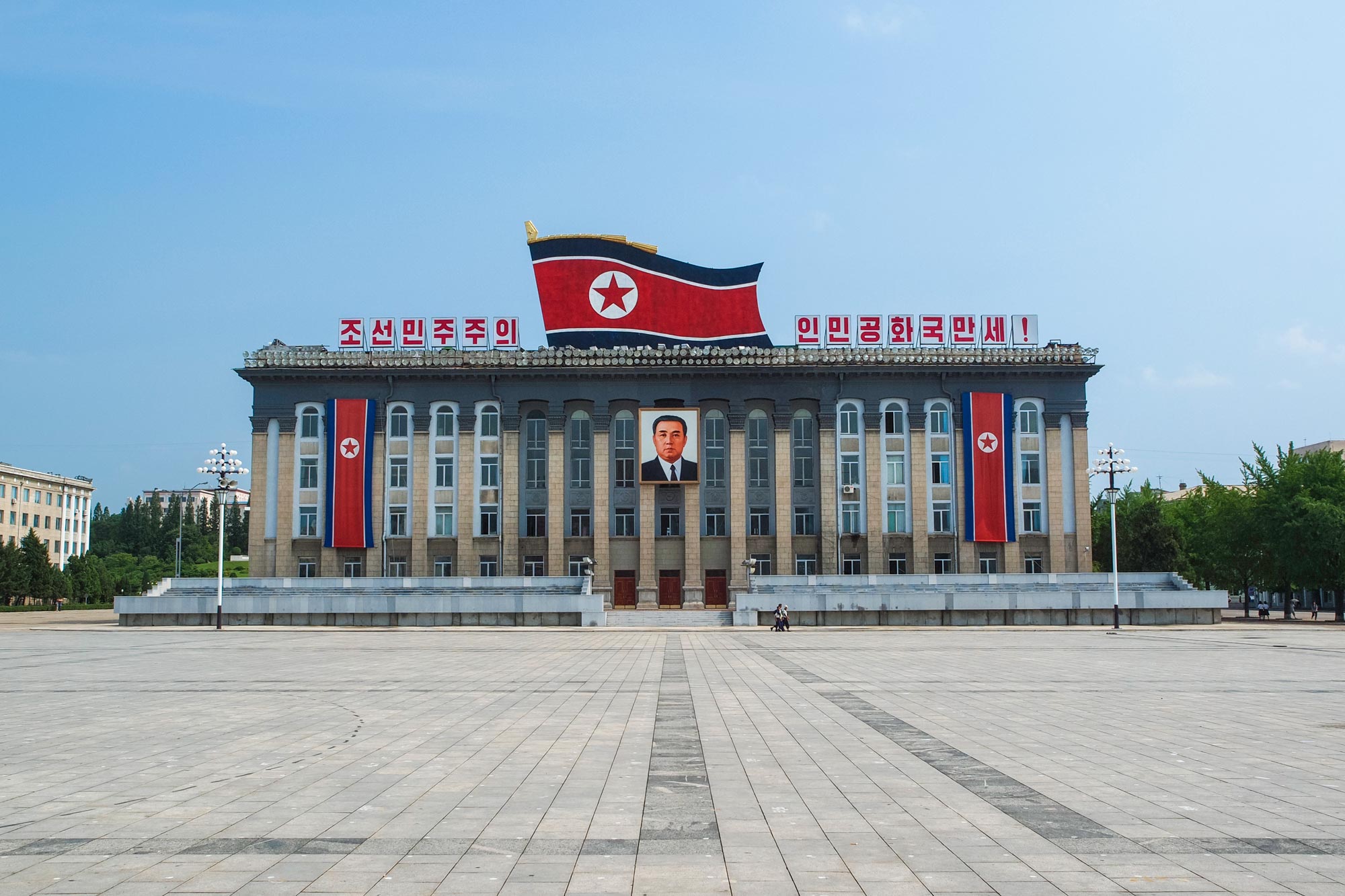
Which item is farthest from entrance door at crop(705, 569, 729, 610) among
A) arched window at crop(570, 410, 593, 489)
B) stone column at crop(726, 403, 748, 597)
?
arched window at crop(570, 410, 593, 489)

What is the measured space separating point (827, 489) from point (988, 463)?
446 inches

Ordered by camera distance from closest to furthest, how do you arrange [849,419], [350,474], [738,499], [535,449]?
[350,474]
[738,499]
[535,449]
[849,419]

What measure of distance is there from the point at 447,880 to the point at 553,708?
1173 cm

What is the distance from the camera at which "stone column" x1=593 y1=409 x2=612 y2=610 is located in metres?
72.9

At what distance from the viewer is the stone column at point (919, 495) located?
73188 mm

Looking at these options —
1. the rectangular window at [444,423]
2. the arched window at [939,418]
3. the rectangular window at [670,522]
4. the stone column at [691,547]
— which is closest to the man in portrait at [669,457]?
the stone column at [691,547]

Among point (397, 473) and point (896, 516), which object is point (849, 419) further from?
point (397, 473)

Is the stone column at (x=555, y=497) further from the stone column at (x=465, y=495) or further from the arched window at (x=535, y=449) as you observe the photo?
the stone column at (x=465, y=495)

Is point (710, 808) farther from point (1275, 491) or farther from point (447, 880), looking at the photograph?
point (1275, 491)

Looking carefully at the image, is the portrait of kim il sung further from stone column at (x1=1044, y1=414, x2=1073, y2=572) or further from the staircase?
stone column at (x1=1044, y1=414, x2=1073, y2=572)

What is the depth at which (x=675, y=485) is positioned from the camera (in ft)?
244

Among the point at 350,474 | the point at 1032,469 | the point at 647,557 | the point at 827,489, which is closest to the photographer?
the point at 647,557

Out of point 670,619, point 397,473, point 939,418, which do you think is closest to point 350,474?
point 397,473

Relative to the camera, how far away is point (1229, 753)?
14.3m
